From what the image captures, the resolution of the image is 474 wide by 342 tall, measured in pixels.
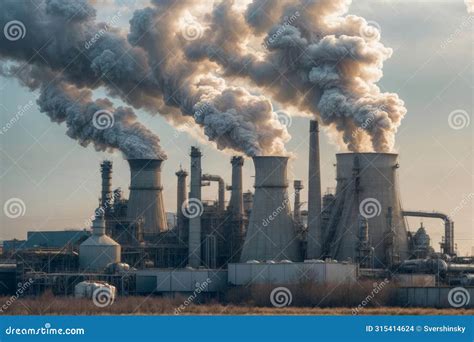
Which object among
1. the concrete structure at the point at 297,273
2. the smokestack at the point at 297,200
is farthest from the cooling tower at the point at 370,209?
the smokestack at the point at 297,200

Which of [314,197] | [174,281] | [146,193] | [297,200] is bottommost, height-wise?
[174,281]

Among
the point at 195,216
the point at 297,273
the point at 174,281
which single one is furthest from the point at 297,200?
the point at 174,281

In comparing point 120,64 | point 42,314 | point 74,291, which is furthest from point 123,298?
point 120,64

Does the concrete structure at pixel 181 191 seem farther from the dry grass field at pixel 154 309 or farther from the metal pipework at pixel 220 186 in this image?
the dry grass field at pixel 154 309

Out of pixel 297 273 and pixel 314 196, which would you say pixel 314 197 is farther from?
pixel 297 273

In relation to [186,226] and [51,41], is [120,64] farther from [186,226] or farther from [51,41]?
[186,226]

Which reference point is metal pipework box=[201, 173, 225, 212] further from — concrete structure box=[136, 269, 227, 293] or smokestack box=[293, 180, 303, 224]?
concrete structure box=[136, 269, 227, 293]
